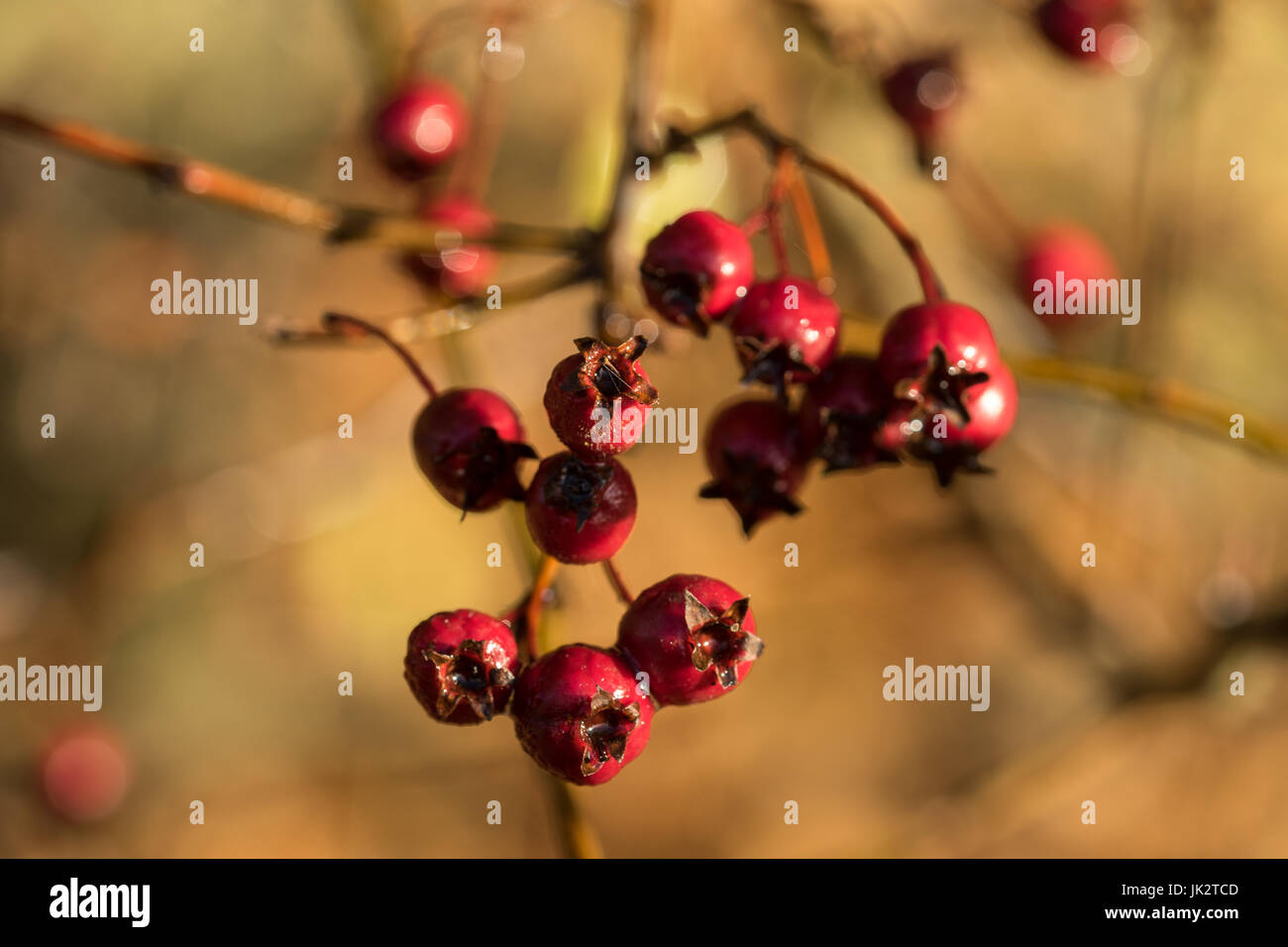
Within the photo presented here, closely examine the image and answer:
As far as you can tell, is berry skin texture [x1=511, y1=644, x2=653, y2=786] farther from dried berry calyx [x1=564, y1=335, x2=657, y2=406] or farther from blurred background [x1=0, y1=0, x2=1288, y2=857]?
blurred background [x1=0, y1=0, x2=1288, y2=857]

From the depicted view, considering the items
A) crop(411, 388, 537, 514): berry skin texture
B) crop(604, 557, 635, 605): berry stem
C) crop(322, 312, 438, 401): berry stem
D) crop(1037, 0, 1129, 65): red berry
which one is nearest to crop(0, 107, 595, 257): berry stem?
crop(322, 312, 438, 401): berry stem

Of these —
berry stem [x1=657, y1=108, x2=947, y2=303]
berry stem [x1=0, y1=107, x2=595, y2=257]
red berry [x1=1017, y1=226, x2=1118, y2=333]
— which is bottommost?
berry stem [x1=657, y1=108, x2=947, y2=303]

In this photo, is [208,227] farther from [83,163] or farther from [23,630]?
[23,630]

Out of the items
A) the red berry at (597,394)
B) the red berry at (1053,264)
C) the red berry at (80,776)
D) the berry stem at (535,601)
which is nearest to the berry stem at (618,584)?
the berry stem at (535,601)

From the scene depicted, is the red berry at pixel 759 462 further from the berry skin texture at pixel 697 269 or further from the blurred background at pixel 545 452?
the blurred background at pixel 545 452

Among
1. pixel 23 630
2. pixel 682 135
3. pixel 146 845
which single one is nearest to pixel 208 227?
pixel 23 630

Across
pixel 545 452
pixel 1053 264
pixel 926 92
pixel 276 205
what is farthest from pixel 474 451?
pixel 545 452
